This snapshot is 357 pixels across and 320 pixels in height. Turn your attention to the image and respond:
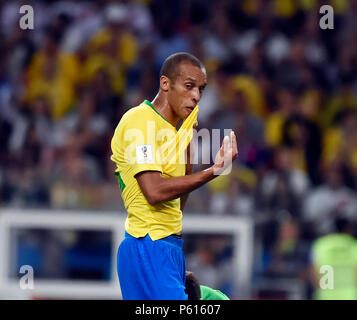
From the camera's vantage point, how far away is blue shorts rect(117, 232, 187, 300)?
4.39m

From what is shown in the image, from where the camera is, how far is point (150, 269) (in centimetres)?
442

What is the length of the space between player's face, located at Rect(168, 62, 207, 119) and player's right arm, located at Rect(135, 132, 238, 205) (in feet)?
1.01

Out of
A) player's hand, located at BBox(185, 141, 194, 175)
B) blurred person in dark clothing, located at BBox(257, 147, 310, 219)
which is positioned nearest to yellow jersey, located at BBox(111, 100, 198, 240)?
player's hand, located at BBox(185, 141, 194, 175)

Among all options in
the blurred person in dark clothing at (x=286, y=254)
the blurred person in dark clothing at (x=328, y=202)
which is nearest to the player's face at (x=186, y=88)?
the blurred person in dark clothing at (x=286, y=254)

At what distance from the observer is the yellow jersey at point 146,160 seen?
440 cm

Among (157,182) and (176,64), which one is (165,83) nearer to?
(176,64)

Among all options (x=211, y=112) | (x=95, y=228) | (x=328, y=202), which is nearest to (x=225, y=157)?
(x=95, y=228)

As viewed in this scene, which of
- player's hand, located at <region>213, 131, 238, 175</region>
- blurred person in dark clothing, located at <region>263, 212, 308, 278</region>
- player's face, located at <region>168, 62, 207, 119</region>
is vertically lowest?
blurred person in dark clothing, located at <region>263, 212, 308, 278</region>

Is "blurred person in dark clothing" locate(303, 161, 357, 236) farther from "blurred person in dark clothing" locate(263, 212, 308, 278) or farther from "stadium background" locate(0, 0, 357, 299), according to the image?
"blurred person in dark clothing" locate(263, 212, 308, 278)

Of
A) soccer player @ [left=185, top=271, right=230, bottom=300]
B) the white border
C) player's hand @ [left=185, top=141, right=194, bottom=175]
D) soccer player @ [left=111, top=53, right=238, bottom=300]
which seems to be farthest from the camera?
the white border

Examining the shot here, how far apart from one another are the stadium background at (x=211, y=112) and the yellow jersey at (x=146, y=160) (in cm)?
379

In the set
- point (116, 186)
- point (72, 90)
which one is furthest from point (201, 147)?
point (72, 90)

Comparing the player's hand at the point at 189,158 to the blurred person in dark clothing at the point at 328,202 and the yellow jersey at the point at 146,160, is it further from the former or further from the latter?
the blurred person in dark clothing at the point at 328,202
